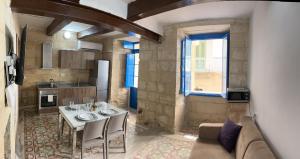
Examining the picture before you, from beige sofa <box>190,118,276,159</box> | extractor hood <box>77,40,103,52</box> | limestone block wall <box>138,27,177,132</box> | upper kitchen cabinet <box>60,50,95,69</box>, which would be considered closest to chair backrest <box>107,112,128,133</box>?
beige sofa <box>190,118,276,159</box>

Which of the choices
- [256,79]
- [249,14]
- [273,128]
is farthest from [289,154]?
[249,14]

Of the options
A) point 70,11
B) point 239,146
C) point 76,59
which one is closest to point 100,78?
point 76,59

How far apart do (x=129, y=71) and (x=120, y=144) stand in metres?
3.70

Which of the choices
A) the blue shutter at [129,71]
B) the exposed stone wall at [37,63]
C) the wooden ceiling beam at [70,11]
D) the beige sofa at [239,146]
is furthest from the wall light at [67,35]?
the beige sofa at [239,146]

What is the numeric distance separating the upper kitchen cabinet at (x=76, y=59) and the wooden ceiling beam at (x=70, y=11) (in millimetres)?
3535

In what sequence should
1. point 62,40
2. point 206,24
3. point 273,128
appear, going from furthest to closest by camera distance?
point 62,40 < point 206,24 < point 273,128

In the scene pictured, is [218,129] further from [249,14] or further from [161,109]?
[249,14]

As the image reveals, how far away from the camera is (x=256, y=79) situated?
109 inches

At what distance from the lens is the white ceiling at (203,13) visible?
2833mm

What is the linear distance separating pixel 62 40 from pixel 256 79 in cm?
574

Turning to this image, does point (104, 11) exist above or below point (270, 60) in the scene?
above

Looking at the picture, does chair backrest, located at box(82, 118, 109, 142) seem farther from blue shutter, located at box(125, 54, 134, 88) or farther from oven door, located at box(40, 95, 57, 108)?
A: blue shutter, located at box(125, 54, 134, 88)

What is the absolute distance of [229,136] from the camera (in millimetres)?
2441

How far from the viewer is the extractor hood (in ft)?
20.0
